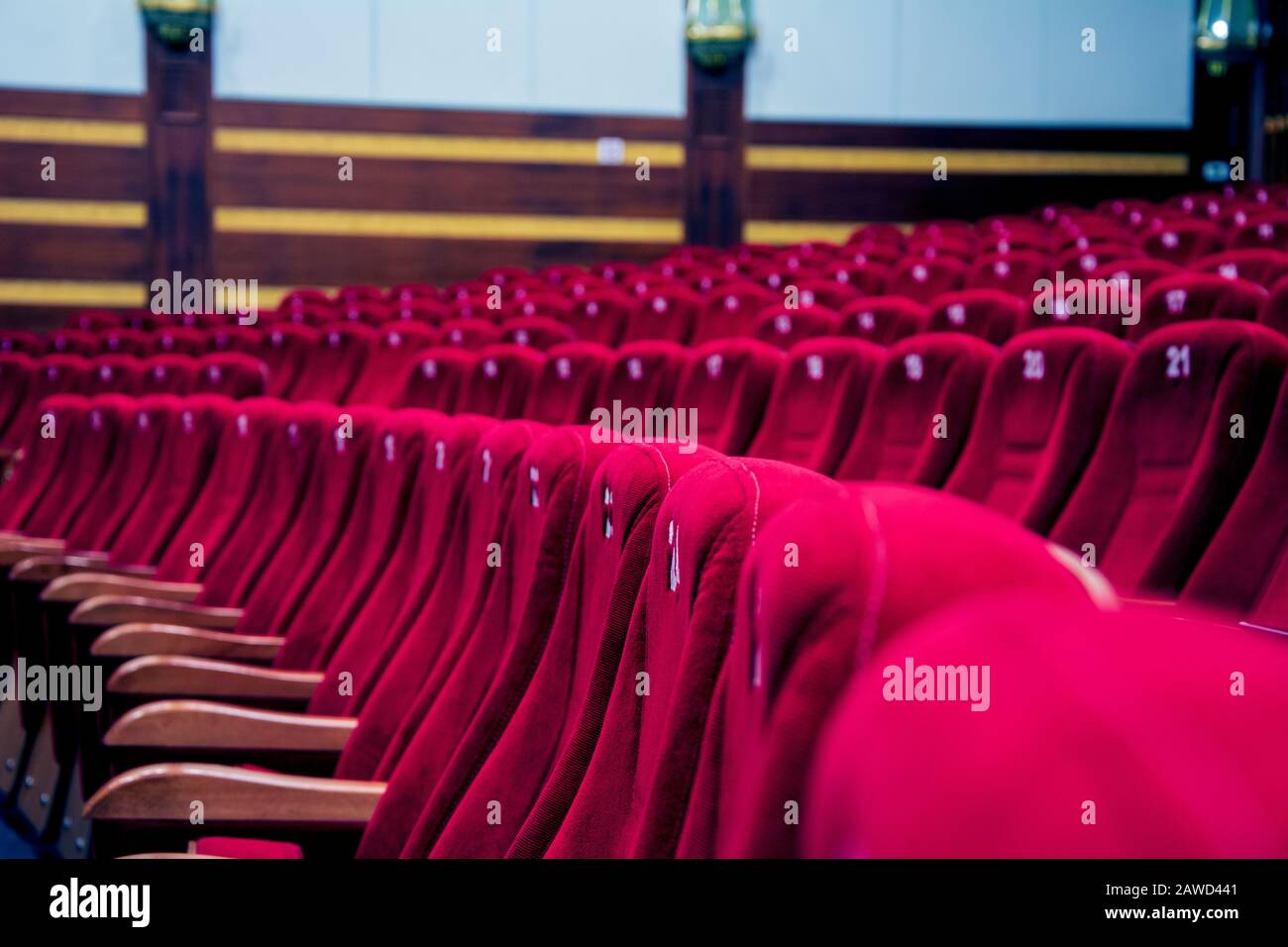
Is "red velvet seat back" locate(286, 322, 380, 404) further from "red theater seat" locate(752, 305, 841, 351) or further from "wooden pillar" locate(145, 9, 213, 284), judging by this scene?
"wooden pillar" locate(145, 9, 213, 284)

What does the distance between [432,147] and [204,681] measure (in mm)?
2654

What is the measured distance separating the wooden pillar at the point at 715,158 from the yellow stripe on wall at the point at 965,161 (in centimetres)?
6

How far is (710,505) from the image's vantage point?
32cm

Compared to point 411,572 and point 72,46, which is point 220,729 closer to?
point 411,572

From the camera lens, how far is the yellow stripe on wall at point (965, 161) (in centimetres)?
338

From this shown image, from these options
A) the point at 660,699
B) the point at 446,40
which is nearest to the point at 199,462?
the point at 660,699

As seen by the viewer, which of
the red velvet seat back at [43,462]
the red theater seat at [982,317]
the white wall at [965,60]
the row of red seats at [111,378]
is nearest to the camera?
the red theater seat at [982,317]

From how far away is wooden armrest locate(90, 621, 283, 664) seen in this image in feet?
2.66

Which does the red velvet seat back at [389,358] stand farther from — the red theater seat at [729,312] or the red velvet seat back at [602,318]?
the red theater seat at [729,312]

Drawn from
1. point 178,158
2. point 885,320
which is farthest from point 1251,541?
point 178,158

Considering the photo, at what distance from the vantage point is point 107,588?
0.96 meters

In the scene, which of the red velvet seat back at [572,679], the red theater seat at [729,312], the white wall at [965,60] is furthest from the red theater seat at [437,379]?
the white wall at [965,60]
